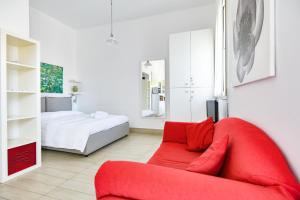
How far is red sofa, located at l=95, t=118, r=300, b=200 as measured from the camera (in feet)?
1.84

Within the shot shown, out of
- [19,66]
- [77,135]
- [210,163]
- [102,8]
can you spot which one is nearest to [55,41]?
[102,8]

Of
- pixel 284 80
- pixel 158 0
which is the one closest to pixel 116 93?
pixel 158 0

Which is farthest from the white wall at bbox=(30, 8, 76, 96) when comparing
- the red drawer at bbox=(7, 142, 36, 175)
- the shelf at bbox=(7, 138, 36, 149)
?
the red drawer at bbox=(7, 142, 36, 175)

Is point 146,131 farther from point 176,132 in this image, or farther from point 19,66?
point 19,66

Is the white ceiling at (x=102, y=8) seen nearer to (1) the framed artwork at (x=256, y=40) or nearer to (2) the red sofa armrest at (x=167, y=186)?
(1) the framed artwork at (x=256, y=40)

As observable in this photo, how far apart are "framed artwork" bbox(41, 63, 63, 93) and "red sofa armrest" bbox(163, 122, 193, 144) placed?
3.59 m

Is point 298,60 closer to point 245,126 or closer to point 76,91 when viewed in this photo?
point 245,126

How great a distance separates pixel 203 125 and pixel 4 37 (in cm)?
266

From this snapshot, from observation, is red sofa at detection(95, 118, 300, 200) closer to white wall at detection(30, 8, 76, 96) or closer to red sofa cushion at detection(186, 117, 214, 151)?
red sofa cushion at detection(186, 117, 214, 151)

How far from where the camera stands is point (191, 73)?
11.8 feet

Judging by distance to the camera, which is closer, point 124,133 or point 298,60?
point 298,60

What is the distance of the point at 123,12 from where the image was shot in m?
4.29

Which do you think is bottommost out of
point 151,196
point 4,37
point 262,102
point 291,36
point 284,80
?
point 151,196

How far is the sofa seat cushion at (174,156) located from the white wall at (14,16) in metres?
2.63
